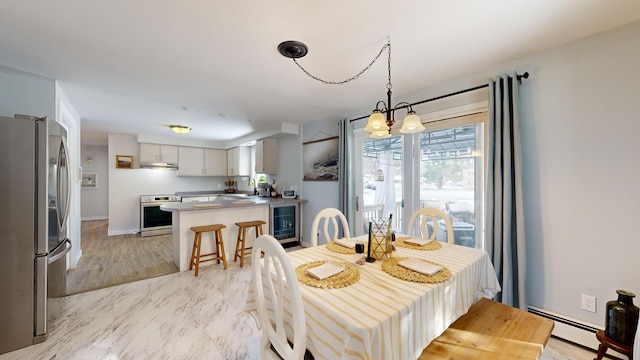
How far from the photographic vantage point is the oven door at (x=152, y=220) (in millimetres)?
5426

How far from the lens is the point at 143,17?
1.61 meters

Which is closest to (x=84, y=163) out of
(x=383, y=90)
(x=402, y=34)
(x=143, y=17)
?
(x=143, y=17)

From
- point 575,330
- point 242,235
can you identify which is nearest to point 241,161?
point 242,235

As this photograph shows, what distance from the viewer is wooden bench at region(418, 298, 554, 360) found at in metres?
1.20

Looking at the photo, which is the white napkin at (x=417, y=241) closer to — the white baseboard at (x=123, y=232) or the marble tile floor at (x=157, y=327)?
the marble tile floor at (x=157, y=327)

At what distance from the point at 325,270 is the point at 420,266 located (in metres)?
0.56

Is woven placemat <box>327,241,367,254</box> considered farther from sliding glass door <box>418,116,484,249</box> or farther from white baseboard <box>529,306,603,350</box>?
white baseboard <box>529,306,603,350</box>

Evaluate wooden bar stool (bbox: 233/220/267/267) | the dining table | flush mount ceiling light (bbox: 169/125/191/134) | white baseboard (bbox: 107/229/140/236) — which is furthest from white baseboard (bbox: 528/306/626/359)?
white baseboard (bbox: 107/229/140/236)

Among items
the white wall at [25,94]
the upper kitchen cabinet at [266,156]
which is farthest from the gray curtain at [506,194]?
the white wall at [25,94]

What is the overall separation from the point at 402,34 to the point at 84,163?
365 inches

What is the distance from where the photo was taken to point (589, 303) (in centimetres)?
187

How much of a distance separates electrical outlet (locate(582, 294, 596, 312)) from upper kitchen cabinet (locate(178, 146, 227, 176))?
A: 696 cm

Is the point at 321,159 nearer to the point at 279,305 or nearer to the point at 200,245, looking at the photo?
Answer: the point at 200,245

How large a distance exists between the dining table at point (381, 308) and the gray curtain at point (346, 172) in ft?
6.70
